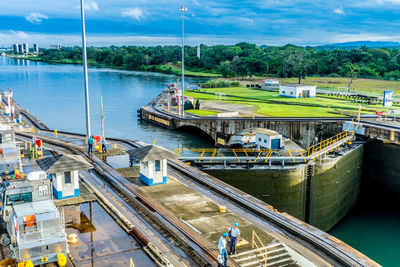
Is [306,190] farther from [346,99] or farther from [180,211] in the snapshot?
[346,99]

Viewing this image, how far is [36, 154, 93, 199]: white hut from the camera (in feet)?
71.8

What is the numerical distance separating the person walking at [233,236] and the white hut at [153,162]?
906 centimetres

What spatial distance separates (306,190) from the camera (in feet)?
112

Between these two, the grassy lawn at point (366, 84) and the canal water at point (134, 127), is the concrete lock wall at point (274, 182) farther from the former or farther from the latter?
the grassy lawn at point (366, 84)

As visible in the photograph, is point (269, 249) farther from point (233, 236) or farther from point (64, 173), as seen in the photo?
point (64, 173)

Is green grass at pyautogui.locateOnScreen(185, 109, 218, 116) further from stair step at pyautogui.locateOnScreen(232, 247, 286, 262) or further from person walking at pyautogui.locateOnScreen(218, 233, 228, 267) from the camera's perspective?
person walking at pyautogui.locateOnScreen(218, 233, 228, 267)

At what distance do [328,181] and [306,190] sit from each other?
7.68 feet

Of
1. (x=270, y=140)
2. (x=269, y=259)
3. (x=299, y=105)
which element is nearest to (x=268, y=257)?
(x=269, y=259)

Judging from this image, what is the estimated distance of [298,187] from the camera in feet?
110

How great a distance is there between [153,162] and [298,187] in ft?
47.5

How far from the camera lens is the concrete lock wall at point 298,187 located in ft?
108

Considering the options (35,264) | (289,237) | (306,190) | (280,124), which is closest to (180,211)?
(289,237)

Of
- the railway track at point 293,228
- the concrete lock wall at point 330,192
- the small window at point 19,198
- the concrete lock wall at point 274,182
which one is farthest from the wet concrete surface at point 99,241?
the concrete lock wall at point 330,192

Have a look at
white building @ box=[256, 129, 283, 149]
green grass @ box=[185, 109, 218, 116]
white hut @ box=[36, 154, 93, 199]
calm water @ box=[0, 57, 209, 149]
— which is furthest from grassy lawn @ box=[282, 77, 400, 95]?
white hut @ box=[36, 154, 93, 199]
